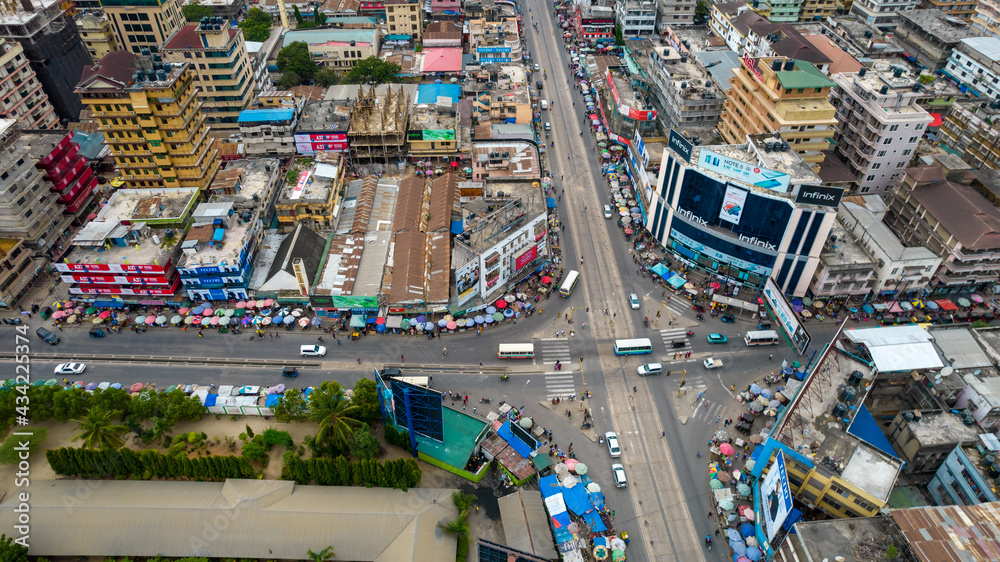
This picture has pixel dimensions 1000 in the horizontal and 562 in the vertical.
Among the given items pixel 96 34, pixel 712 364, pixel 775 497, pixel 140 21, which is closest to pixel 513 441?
pixel 775 497

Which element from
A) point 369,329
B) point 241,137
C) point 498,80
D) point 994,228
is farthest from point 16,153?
point 994,228

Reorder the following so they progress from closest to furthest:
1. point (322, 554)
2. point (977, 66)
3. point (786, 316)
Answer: point (322, 554) < point (786, 316) < point (977, 66)

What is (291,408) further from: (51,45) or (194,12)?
(194,12)

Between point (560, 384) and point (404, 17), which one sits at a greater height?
point (404, 17)

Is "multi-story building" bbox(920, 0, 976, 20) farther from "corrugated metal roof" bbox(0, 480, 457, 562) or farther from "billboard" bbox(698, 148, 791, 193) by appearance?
"corrugated metal roof" bbox(0, 480, 457, 562)

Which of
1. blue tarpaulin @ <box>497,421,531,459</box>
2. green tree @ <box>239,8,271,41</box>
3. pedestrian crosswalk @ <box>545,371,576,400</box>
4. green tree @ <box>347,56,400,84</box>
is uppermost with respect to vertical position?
green tree @ <box>239,8,271,41</box>

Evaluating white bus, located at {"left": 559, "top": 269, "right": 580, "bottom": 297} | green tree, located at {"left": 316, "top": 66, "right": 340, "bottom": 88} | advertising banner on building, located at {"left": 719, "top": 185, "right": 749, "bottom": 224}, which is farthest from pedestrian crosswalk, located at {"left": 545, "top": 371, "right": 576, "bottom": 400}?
green tree, located at {"left": 316, "top": 66, "right": 340, "bottom": 88}
